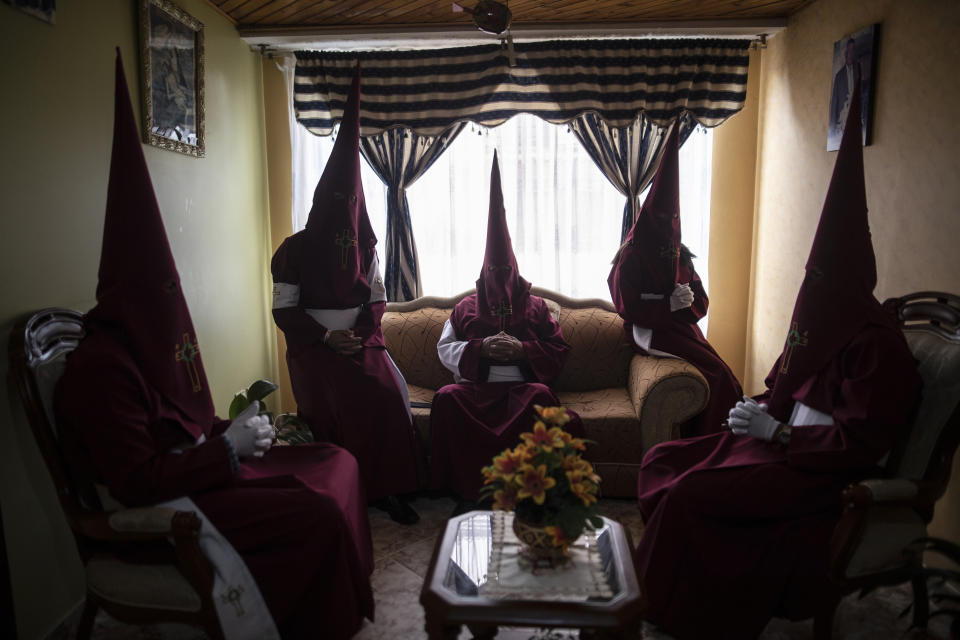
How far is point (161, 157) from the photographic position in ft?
9.95

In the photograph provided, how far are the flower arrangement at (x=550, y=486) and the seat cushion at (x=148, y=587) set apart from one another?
0.89m

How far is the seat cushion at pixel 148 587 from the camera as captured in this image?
5.89ft

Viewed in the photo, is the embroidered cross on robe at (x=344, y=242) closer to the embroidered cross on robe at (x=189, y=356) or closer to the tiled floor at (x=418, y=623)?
the embroidered cross on robe at (x=189, y=356)

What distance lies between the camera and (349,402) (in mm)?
3006

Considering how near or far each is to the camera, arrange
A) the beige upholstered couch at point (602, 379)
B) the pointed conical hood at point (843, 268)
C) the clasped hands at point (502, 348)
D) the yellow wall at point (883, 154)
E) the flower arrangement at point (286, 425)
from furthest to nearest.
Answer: the clasped hands at point (502, 348) → the beige upholstered couch at point (602, 379) → the flower arrangement at point (286, 425) → the yellow wall at point (883, 154) → the pointed conical hood at point (843, 268)

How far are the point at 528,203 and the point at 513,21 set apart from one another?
3.55 ft

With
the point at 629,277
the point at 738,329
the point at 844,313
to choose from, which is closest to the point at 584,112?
the point at 629,277

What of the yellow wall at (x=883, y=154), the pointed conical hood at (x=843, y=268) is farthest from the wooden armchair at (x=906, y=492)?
the yellow wall at (x=883, y=154)

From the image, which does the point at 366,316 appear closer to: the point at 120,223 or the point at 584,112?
the point at 120,223

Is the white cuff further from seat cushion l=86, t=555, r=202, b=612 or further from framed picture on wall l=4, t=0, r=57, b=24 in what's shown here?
seat cushion l=86, t=555, r=202, b=612

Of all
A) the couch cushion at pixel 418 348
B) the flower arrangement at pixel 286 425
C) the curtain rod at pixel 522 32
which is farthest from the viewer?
the curtain rod at pixel 522 32

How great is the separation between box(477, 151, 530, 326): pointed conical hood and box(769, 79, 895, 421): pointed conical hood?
5.18ft

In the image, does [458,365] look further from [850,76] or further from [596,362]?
[850,76]

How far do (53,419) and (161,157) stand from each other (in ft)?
5.34
